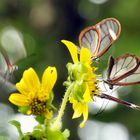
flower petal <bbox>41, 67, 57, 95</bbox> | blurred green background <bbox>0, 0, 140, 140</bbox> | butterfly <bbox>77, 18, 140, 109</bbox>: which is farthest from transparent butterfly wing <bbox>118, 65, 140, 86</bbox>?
blurred green background <bbox>0, 0, 140, 140</bbox>

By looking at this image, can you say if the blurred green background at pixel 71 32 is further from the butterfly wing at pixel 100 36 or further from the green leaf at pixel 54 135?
the green leaf at pixel 54 135

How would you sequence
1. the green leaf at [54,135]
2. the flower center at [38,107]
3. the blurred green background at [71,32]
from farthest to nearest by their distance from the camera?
the blurred green background at [71,32] < the flower center at [38,107] < the green leaf at [54,135]

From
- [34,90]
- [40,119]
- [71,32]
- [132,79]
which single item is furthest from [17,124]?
[71,32]

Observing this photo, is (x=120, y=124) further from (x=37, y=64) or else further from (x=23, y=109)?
(x=23, y=109)

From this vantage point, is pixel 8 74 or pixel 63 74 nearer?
pixel 8 74

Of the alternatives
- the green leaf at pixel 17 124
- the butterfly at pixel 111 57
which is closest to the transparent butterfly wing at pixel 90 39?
the butterfly at pixel 111 57

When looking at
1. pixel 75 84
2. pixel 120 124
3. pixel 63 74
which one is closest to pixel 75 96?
pixel 75 84

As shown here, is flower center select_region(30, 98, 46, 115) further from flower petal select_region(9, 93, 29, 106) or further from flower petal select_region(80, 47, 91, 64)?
flower petal select_region(80, 47, 91, 64)
